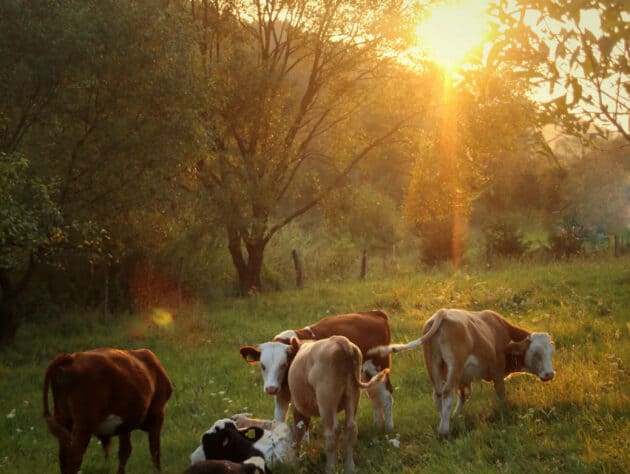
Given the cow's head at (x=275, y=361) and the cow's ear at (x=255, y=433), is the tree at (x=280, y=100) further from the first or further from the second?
the cow's ear at (x=255, y=433)

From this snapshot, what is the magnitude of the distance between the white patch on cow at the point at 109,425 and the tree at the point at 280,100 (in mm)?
16779

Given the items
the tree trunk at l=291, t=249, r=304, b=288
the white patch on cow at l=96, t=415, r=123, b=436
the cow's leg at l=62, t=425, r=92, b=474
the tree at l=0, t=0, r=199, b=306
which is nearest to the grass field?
the white patch on cow at l=96, t=415, r=123, b=436

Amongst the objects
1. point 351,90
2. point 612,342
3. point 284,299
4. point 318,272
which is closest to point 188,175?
point 284,299

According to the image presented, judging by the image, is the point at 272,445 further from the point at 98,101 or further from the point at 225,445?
the point at 98,101

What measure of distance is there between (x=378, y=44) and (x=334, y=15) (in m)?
2.10

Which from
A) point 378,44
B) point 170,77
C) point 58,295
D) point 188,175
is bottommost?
point 58,295

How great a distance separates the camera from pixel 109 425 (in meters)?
8.33

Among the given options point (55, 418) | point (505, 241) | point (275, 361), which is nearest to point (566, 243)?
point (505, 241)

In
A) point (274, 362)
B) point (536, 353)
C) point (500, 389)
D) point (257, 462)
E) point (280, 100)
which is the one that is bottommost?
point (257, 462)

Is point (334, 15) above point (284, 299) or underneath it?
above

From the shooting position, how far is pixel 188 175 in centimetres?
2370

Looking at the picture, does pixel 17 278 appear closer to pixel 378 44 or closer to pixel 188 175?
pixel 188 175

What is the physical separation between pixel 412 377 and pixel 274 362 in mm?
3824

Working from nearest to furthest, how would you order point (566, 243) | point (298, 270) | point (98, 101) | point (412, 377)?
point (412, 377), point (98, 101), point (298, 270), point (566, 243)
